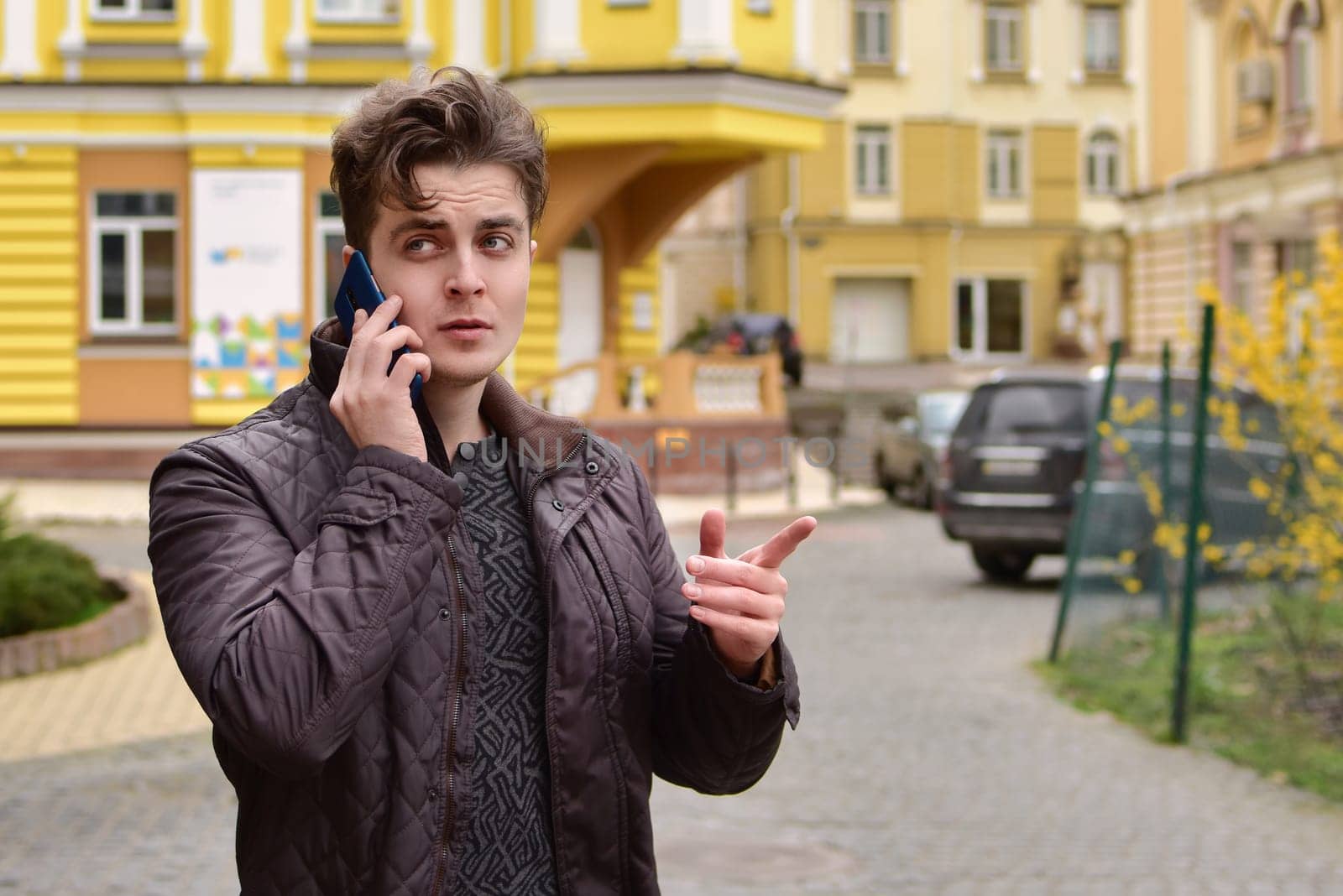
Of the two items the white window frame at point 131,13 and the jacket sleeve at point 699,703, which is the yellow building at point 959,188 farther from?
the jacket sleeve at point 699,703

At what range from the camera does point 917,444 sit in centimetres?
2588

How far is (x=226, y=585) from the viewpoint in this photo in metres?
2.36

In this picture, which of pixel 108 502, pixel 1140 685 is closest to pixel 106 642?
pixel 1140 685

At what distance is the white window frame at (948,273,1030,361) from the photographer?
185ft

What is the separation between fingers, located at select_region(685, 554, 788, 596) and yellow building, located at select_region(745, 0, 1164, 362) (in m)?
52.0

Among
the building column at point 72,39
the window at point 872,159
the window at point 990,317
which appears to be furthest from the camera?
the window at point 990,317

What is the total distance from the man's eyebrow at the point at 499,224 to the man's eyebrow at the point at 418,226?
52mm

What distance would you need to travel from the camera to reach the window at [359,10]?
25.5 metres

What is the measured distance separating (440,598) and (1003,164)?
183 feet

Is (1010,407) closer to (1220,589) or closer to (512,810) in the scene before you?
(1220,589)

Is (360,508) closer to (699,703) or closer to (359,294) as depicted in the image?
(359,294)

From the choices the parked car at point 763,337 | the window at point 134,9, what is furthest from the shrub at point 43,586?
the parked car at point 763,337

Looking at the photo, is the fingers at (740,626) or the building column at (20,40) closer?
the fingers at (740,626)

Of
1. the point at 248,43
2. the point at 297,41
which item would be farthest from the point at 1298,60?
the point at 248,43
